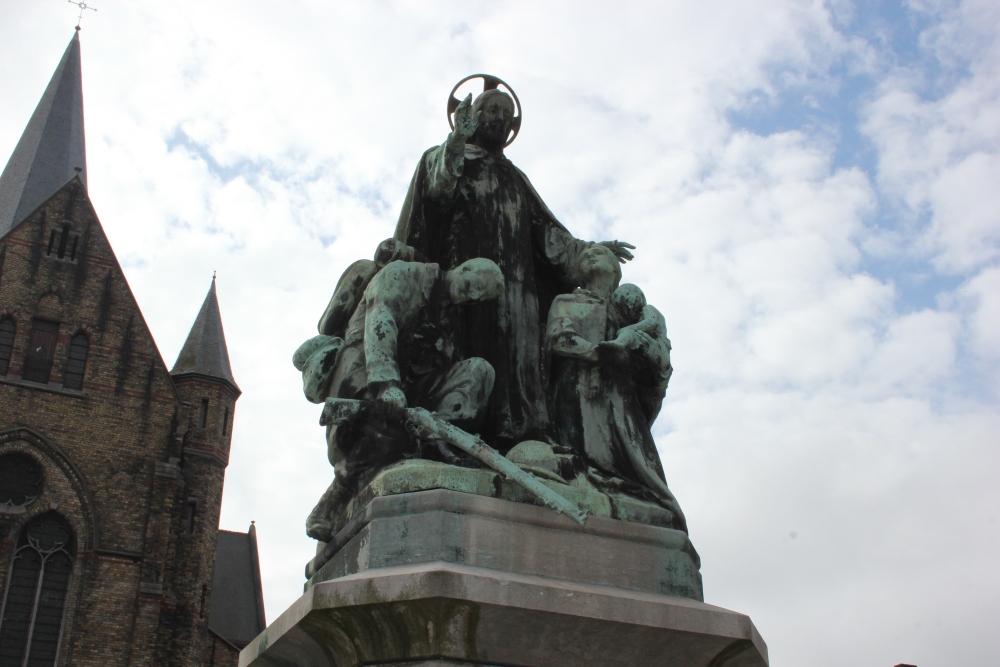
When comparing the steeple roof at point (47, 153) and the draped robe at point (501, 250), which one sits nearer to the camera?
the draped robe at point (501, 250)

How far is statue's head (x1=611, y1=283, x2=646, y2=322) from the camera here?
3.90 m

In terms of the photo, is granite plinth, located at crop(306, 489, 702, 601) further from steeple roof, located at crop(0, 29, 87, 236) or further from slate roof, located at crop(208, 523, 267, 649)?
slate roof, located at crop(208, 523, 267, 649)

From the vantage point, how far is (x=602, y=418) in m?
3.61

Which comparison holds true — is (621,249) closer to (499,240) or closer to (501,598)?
(499,240)

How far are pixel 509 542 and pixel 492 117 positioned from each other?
206cm

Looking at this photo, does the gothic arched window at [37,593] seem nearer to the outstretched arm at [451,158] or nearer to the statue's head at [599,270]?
the outstretched arm at [451,158]

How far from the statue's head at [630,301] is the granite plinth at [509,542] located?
39.5 inches

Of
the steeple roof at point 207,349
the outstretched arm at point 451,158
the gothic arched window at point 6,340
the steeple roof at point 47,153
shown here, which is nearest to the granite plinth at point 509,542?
the outstretched arm at point 451,158

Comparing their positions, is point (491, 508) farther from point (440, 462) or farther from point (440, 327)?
point (440, 327)

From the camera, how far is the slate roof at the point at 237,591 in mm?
35750

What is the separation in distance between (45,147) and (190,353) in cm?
865

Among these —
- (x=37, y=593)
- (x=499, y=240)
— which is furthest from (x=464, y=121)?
(x=37, y=593)

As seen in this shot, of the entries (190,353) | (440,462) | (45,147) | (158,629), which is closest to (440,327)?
(440,462)

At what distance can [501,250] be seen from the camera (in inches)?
159
